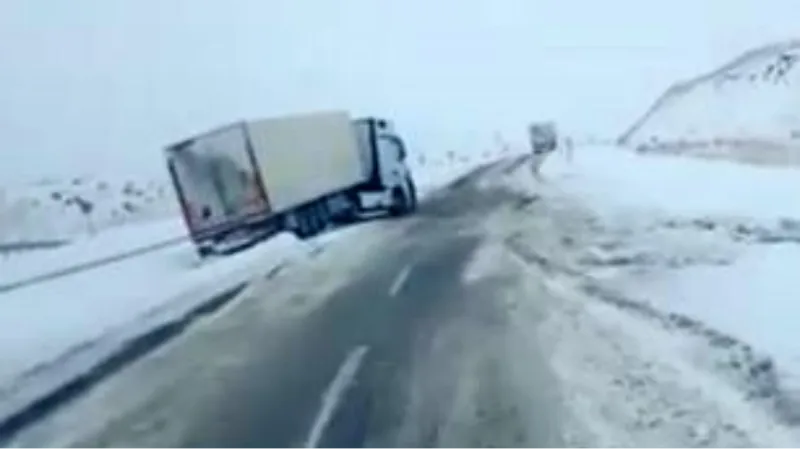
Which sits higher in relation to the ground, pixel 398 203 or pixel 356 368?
pixel 398 203

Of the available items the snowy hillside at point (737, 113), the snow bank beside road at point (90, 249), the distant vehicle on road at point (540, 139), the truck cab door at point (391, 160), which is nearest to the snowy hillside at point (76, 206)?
the snow bank beside road at point (90, 249)

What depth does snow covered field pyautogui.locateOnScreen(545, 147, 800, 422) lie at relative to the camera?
156 centimetres

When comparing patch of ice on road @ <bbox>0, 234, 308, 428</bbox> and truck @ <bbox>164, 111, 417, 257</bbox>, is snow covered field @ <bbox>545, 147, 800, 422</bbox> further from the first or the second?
patch of ice on road @ <bbox>0, 234, 308, 428</bbox>

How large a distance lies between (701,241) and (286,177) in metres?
0.57

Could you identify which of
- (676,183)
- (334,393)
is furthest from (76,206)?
(676,183)

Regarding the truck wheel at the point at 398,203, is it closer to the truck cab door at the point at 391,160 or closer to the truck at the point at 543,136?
the truck cab door at the point at 391,160

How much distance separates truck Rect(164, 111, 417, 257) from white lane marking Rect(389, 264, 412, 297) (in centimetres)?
→ 8

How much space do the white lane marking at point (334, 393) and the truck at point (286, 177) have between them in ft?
0.57

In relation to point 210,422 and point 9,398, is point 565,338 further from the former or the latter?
point 9,398

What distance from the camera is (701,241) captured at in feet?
5.35

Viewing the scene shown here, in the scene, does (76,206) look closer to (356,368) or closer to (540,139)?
(356,368)

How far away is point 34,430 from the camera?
143 centimetres

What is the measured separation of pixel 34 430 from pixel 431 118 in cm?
65

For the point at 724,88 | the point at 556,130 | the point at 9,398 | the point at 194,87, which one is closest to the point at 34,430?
the point at 9,398
